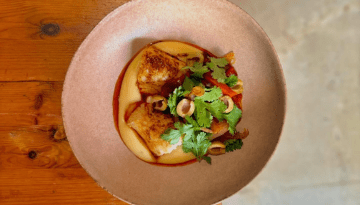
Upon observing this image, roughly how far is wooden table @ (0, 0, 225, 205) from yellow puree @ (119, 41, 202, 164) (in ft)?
1.03

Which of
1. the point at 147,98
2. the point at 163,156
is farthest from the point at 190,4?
the point at 163,156

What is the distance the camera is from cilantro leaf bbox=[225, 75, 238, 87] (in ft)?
4.60

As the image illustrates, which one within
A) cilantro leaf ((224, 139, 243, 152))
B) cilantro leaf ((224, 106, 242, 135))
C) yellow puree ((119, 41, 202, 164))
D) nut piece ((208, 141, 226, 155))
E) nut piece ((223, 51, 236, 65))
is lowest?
yellow puree ((119, 41, 202, 164))

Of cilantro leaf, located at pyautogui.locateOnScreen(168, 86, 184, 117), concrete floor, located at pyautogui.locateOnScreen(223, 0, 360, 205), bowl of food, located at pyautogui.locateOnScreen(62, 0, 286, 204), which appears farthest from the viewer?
concrete floor, located at pyautogui.locateOnScreen(223, 0, 360, 205)

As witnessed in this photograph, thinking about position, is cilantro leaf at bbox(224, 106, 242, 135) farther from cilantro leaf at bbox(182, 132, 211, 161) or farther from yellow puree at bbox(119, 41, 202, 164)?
yellow puree at bbox(119, 41, 202, 164)

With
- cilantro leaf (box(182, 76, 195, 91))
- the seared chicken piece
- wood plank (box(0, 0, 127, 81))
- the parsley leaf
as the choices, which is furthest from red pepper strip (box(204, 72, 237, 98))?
wood plank (box(0, 0, 127, 81))

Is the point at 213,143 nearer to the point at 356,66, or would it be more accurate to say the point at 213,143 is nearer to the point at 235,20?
the point at 235,20

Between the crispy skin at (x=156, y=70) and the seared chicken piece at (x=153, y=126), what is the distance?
0.43 feet

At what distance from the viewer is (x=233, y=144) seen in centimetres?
141

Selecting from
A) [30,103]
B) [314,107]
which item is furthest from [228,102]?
[30,103]

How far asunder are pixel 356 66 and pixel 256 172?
152 centimetres

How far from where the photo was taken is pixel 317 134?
207 cm

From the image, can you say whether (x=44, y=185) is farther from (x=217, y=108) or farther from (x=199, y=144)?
(x=217, y=108)

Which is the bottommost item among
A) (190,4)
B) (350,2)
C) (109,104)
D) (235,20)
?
(109,104)
